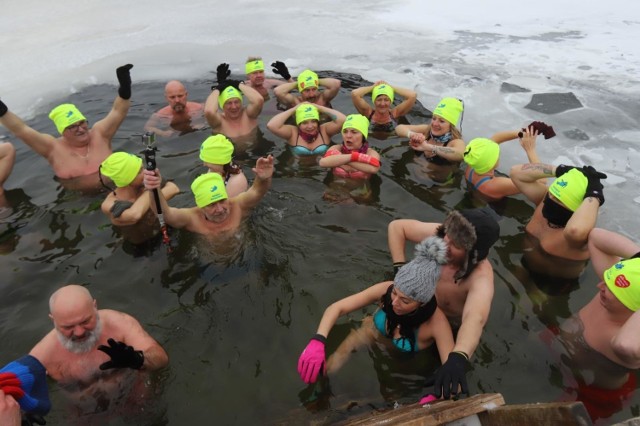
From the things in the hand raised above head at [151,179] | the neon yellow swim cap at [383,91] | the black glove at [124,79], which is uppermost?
the black glove at [124,79]

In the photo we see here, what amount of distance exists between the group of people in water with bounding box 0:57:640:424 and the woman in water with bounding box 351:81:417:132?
76mm

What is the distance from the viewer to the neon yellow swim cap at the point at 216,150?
573cm

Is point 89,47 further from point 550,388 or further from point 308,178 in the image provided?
point 550,388

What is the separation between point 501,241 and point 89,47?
11602 millimetres

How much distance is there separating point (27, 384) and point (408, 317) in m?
2.68

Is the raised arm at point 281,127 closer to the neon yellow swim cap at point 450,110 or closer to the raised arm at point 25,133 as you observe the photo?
the neon yellow swim cap at point 450,110

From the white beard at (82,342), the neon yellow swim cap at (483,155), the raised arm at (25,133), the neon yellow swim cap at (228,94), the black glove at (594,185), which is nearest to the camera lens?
the white beard at (82,342)

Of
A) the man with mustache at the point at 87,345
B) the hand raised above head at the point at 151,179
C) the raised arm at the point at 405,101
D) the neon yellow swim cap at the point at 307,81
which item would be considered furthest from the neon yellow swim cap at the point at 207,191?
the raised arm at the point at 405,101

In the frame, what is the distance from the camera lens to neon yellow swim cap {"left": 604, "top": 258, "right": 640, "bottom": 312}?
3.20 meters

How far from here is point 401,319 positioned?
3490 millimetres

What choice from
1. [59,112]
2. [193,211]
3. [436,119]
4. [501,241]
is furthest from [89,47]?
[501,241]

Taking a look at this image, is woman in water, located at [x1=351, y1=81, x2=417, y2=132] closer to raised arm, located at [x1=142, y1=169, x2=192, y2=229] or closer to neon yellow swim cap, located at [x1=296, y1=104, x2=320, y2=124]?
neon yellow swim cap, located at [x1=296, y1=104, x2=320, y2=124]

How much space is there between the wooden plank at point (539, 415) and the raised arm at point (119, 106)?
580 cm

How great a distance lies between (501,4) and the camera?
14.7 meters
